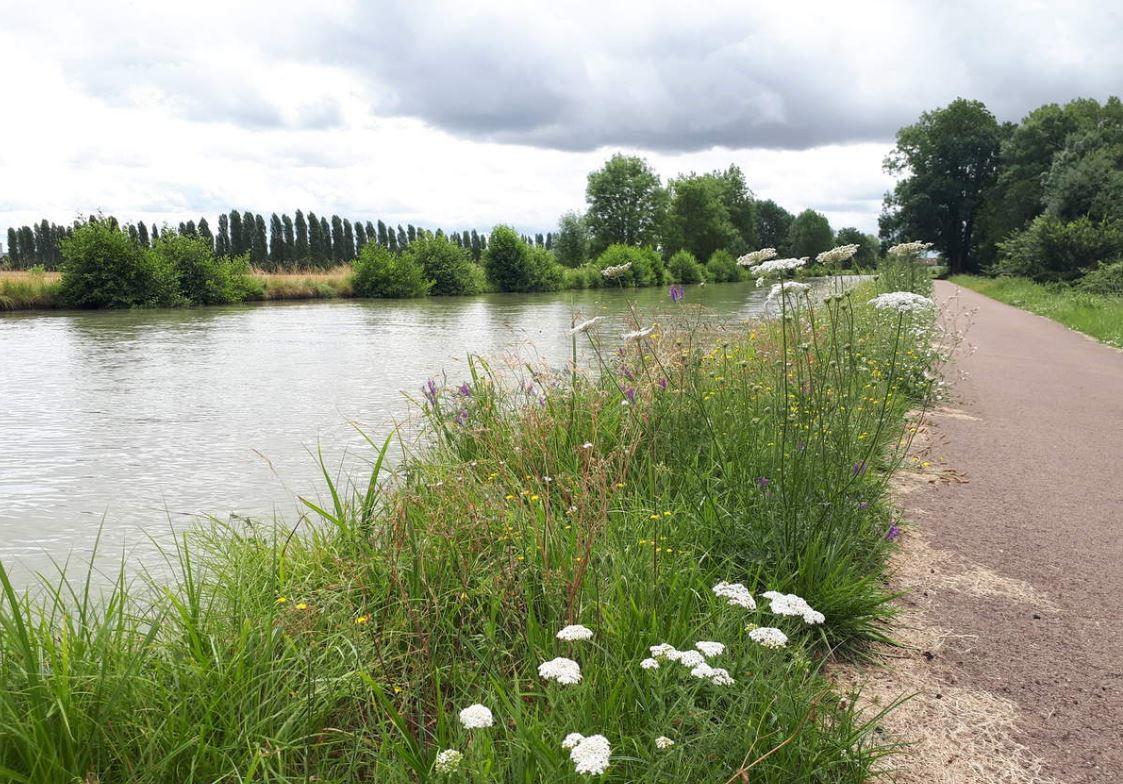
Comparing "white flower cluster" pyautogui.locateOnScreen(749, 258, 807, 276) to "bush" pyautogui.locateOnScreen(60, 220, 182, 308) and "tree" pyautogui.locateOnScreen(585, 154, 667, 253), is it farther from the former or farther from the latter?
"tree" pyautogui.locateOnScreen(585, 154, 667, 253)

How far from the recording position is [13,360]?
12422mm

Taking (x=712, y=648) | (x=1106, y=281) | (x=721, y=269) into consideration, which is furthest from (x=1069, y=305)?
(x=721, y=269)

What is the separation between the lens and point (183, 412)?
8.45 metres

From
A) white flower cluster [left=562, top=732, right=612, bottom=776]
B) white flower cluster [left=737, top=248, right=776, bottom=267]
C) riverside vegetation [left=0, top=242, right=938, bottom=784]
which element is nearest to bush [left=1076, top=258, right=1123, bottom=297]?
white flower cluster [left=737, top=248, right=776, bottom=267]

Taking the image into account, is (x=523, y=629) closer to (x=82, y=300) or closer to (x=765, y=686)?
(x=765, y=686)

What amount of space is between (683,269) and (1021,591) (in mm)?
52879

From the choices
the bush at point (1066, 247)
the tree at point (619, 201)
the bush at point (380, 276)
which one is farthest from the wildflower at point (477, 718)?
the tree at point (619, 201)

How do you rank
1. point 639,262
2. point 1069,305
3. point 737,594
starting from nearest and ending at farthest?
point 737,594 < point 1069,305 < point 639,262

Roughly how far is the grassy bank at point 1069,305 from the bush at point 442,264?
2287 cm

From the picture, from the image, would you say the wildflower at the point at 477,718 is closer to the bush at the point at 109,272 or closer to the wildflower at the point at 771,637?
the wildflower at the point at 771,637

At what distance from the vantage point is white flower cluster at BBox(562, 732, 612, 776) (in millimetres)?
1354

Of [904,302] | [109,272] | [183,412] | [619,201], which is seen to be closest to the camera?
[904,302]

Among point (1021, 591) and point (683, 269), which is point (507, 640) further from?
point (683, 269)

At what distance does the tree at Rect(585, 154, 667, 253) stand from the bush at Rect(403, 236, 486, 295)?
32440 mm
